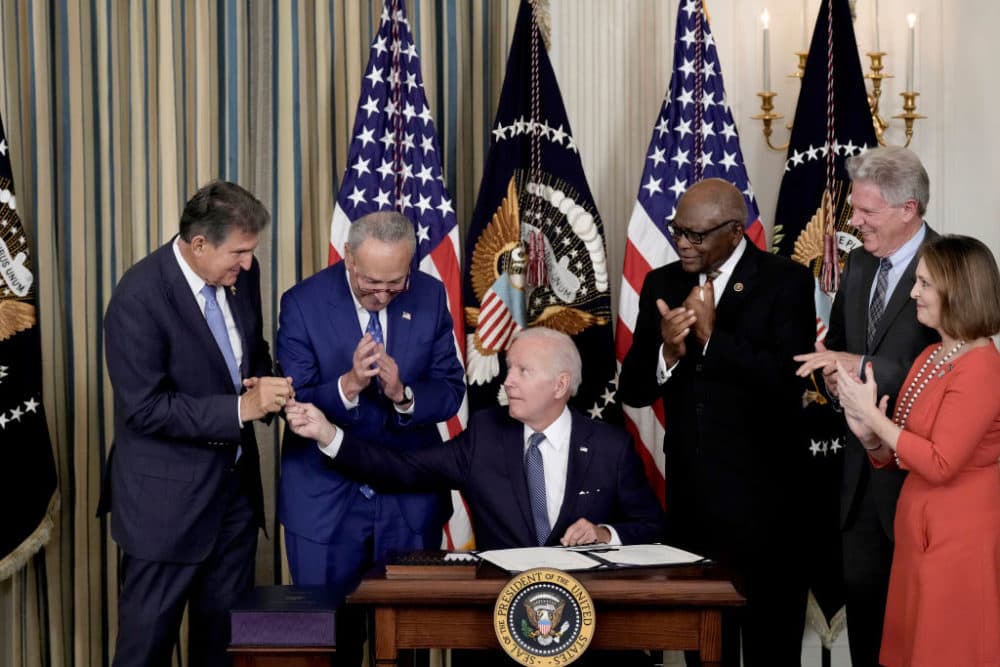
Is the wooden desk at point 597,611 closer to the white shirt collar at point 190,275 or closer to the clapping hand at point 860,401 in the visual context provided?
the clapping hand at point 860,401

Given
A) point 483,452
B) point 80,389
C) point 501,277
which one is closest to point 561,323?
point 501,277

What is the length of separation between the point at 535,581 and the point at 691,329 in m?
1.16

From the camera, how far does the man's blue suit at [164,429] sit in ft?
11.0

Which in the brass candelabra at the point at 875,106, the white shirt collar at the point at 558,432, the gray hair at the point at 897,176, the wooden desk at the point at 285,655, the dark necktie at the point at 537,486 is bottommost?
the wooden desk at the point at 285,655

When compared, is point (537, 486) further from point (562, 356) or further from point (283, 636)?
point (283, 636)

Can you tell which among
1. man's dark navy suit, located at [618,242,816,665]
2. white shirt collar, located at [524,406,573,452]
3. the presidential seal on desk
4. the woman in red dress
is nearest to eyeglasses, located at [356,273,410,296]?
white shirt collar, located at [524,406,573,452]


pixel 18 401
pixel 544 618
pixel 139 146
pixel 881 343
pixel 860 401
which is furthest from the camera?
pixel 139 146

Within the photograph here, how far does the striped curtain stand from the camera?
15.7 feet

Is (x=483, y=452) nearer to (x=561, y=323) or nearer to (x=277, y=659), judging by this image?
(x=277, y=659)

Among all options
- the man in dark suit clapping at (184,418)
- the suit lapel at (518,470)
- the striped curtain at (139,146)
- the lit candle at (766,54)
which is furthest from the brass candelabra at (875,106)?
the man in dark suit clapping at (184,418)

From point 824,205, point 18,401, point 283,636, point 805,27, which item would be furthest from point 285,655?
point 805,27

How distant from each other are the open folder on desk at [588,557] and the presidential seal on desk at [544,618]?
111 mm

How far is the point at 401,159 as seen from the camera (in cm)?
465

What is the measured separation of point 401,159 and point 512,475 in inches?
69.6
